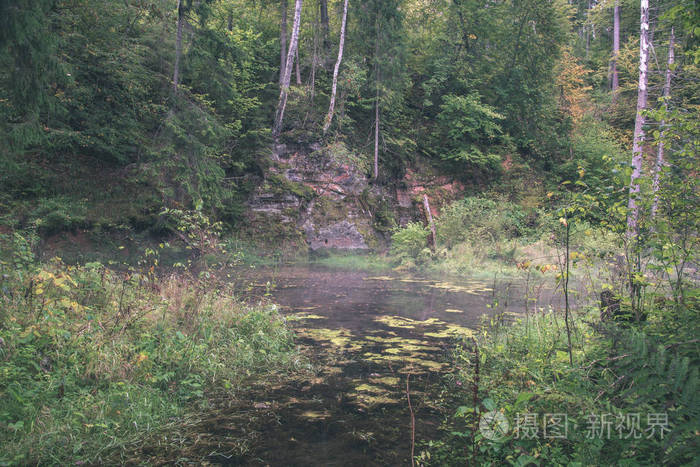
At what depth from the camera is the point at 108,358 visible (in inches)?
163

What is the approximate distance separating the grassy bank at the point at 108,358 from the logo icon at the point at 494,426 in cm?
269

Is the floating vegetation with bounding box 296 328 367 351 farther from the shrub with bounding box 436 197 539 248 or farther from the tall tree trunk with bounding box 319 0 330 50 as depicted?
the tall tree trunk with bounding box 319 0 330 50

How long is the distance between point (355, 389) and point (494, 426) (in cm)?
196

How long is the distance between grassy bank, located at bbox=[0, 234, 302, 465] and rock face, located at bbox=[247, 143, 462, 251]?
12.8 meters

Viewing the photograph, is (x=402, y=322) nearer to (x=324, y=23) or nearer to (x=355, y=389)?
(x=355, y=389)

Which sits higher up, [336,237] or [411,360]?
[336,237]

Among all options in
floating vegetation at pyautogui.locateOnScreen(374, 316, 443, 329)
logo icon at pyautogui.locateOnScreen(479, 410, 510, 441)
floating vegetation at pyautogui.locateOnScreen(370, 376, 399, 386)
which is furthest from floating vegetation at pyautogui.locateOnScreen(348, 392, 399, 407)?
floating vegetation at pyautogui.locateOnScreen(374, 316, 443, 329)

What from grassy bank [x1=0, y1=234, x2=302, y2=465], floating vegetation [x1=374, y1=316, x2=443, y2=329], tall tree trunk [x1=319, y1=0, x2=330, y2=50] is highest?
tall tree trunk [x1=319, y1=0, x2=330, y2=50]

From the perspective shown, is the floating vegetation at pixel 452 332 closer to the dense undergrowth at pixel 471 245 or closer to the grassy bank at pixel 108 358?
the grassy bank at pixel 108 358

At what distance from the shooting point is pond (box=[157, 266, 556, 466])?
138 inches

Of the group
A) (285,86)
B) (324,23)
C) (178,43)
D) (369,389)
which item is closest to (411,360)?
(369,389)

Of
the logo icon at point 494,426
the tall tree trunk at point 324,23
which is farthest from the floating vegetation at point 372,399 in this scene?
the tall tree trunk at point 324,23

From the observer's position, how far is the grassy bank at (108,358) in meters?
3.31

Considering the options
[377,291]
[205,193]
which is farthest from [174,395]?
[205,193]
